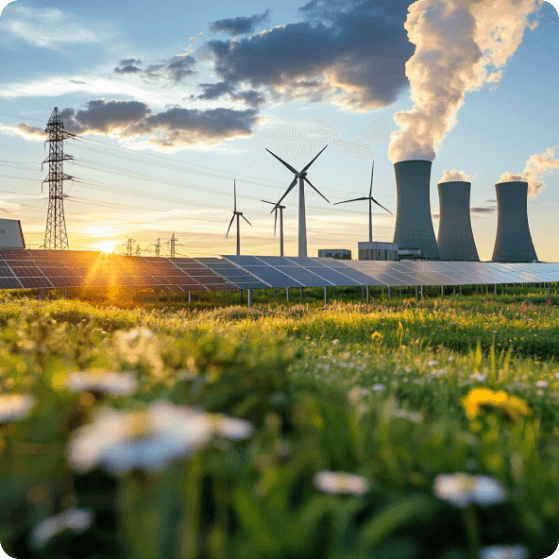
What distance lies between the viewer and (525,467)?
1848 mm

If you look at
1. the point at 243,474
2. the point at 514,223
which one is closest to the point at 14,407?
the point at 243,474

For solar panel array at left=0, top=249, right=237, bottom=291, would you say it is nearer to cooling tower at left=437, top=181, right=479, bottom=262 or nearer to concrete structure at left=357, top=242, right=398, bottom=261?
concrete structure at left=357, top=242, right=398, bottom=261

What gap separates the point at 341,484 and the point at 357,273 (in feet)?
77.8

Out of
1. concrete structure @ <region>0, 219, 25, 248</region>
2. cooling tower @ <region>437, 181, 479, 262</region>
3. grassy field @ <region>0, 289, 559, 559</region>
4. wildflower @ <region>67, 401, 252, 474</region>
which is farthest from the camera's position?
cooling tower @ <region>437, 181, 479, 262</region>

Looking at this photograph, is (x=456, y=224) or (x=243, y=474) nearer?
(x=243, y=474)

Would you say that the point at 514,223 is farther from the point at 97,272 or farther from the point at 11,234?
the point at 11,234

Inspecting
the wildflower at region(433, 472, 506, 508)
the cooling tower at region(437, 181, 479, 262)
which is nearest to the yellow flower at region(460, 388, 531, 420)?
the wildflower at region(433, 472, 506, 508)

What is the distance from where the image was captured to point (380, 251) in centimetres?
5378

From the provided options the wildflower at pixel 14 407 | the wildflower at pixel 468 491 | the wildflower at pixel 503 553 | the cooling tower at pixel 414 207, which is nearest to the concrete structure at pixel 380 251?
the cooling tower at pixel 414 207

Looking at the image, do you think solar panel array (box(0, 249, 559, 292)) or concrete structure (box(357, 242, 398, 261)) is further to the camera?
concrete structure (box(357, 242, 398, 261))

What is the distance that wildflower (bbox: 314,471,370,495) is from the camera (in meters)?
1.39

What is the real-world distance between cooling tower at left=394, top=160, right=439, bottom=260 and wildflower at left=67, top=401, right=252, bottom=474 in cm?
5568

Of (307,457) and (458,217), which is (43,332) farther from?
(458,217)

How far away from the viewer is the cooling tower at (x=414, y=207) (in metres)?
53.0
